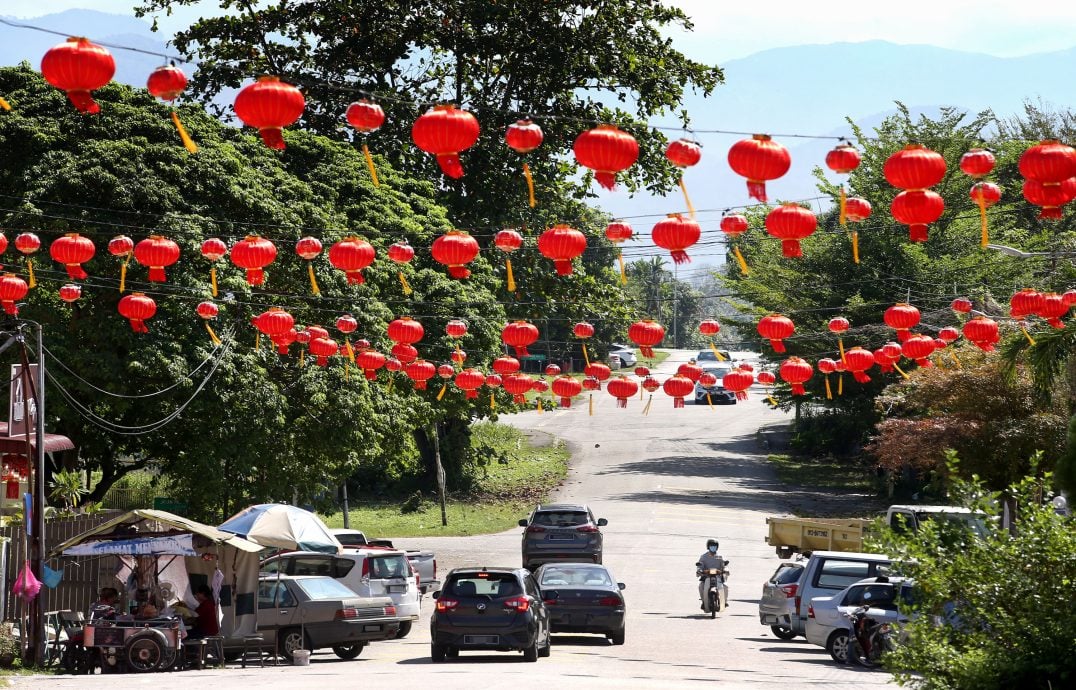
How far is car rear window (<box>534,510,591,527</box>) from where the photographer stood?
3409 centimetres

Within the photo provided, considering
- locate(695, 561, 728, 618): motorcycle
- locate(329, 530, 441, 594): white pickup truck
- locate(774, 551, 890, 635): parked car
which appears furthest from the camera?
locate(329, 530, 441, 594): white pickup truck

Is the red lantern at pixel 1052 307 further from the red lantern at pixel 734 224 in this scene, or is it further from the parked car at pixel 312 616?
the parked car at pixel 312 616

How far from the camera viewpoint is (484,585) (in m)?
21.6

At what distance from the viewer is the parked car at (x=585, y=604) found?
24.2 m

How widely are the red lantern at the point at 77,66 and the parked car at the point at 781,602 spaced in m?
17.0

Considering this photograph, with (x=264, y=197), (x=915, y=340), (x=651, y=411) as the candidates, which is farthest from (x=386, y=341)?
(x=651, y=411)

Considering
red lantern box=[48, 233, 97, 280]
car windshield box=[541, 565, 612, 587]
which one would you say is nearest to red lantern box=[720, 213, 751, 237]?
car windshield box=[541, 565, 612, 587]

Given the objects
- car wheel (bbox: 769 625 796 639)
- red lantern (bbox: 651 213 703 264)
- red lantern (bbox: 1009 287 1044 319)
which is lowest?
car wheel (bbox: 769 625 796 639)

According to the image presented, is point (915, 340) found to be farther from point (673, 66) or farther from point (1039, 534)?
point (673, 66)

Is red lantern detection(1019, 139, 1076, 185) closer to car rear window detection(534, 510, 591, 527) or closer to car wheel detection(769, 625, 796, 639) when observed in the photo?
car wheel detection(769, 625, 796, 639)

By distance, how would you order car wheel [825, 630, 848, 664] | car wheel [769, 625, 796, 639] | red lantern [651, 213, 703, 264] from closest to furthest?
1. red lantern [651, 213, 703, 264]
2. car wheel [825, 630, 848, 664]
3. car wheel [769, 625, 796, 639]

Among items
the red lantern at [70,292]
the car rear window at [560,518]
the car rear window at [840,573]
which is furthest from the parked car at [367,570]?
the car rear window at [560,518]

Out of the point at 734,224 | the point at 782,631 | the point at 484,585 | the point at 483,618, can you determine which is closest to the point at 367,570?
the point at 484,585

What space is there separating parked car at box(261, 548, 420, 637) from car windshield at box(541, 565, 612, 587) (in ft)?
8.78
